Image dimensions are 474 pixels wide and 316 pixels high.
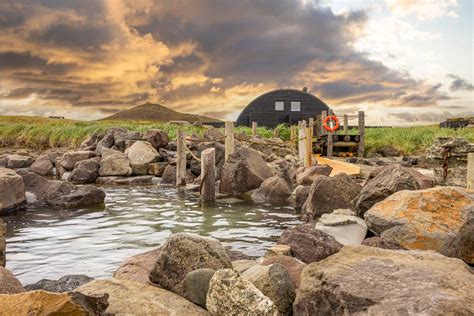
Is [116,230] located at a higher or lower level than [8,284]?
lower

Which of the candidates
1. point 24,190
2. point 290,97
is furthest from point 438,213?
point 290,97

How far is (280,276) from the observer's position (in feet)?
13.1

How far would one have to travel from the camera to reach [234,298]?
3.65m

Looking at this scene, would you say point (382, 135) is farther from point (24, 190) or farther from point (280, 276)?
point (280, 276)

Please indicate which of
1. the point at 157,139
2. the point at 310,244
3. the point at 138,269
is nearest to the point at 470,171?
the point at 310,244

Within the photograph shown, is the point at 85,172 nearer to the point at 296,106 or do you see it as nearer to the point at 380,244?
the point at 380,244

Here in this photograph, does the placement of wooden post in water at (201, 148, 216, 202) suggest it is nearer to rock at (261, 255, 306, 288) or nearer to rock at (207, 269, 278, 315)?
rock at (261, 255, 306, 288)

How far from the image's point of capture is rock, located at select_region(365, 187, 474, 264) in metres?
5.73

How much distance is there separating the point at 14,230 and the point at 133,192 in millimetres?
5701

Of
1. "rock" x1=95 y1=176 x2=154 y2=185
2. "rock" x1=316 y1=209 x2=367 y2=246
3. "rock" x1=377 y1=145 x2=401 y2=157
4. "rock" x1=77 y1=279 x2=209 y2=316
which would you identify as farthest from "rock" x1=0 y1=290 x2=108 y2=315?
"rock" x1=377 y1=145 x2=401 y2=157

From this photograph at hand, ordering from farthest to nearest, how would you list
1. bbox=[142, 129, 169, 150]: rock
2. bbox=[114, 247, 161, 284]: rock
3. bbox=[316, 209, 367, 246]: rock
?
bbox=[142, 129, 169, 150]: rock, bbox=[316, 209, 367, 246]: rock, bbox=[114, 247, 161, 284]: rock

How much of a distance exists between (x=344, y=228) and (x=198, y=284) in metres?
Answer: 3.65

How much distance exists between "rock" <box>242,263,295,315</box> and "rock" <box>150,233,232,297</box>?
1.90 ft

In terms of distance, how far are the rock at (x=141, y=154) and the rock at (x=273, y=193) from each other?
22.5ft
